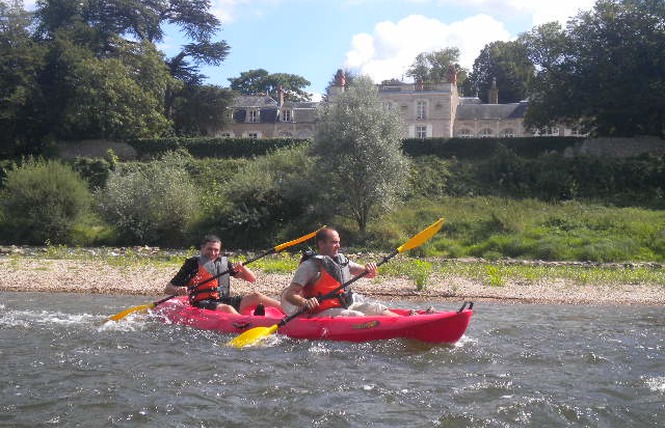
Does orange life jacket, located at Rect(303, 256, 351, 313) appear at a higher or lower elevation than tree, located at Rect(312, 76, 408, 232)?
lower

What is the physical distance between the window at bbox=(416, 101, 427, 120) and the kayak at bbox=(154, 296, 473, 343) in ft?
147

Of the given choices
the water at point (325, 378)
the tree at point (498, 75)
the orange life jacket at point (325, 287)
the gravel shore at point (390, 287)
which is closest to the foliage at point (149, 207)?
the gravel shore at point (390, 287)

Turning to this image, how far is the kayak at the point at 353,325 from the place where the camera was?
8.86 metres

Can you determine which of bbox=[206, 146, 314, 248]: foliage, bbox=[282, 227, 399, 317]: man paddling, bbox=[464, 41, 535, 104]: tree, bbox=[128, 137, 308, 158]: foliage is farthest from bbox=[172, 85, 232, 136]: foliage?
bbox=[282, 227, 399, 317]: man paddling

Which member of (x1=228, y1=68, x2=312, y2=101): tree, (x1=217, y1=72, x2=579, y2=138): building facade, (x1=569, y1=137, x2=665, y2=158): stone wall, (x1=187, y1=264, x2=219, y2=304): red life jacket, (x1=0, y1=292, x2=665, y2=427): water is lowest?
(x1=0, y1=292, x2=665, y2=427): water

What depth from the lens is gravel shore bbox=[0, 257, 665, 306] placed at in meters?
14.9

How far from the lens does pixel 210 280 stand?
34.6 ft

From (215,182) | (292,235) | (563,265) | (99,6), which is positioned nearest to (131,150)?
(215,182)

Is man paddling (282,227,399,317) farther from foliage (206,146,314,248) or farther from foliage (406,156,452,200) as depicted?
foliage (406,156,452,200)

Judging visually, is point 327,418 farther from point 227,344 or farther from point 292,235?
point 292,235

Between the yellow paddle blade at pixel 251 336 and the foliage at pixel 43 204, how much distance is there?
64.7ft

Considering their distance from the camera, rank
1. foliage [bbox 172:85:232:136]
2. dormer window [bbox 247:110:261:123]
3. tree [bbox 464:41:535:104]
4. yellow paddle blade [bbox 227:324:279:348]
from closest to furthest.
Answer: yellow paddle blade [bbox 227:324:279:348] < foliage [bbox 172:85:232:136] < dormer window [bbox 247:110:261:123] < tree [bbox 464:41:535:104]

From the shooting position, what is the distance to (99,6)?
49750mm

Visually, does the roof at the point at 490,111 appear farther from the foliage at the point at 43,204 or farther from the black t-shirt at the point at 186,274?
the black t-shirt at the point at 186,274
